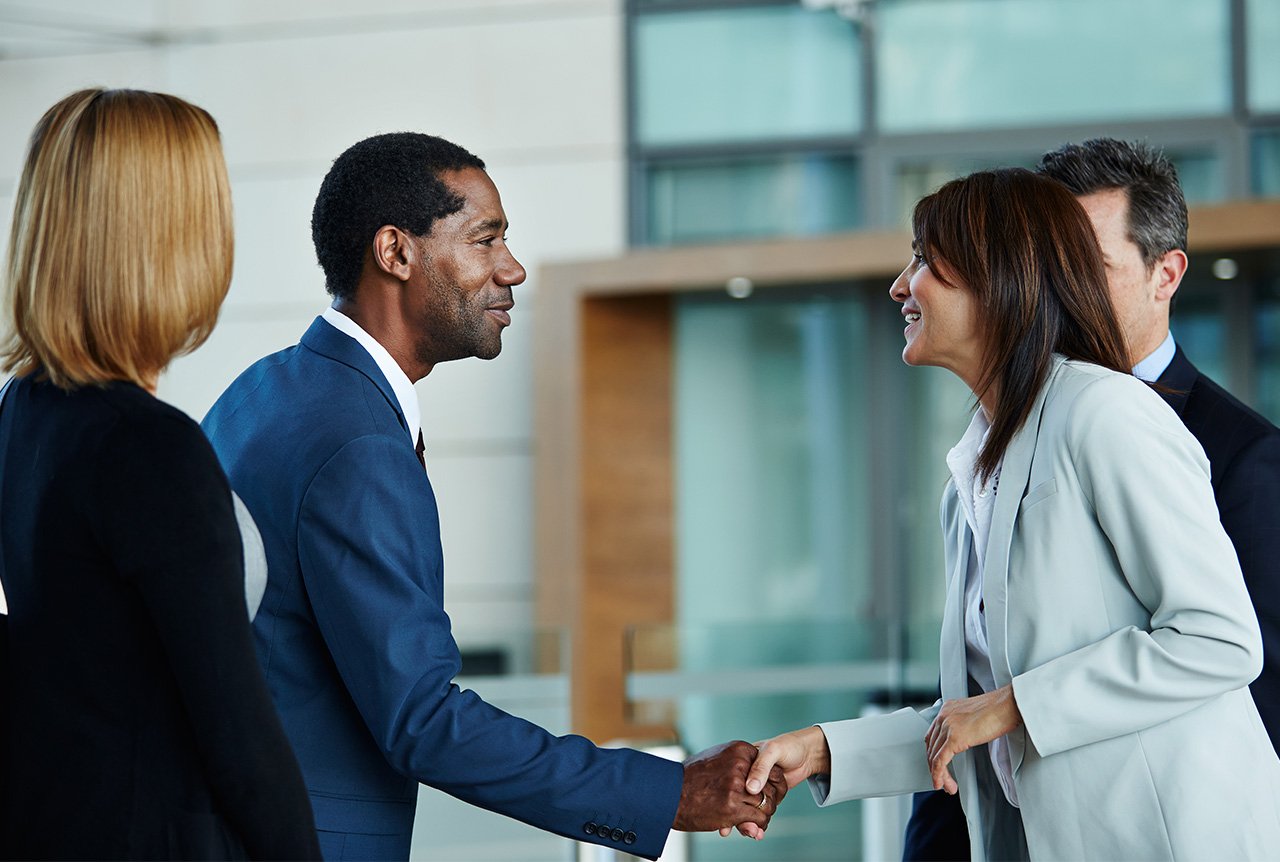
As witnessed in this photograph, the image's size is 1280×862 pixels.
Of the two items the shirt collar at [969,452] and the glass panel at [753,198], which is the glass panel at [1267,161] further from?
the shirt collar at [969,452]


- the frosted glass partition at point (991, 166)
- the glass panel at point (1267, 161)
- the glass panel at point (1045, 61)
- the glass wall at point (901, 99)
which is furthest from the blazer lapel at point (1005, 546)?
the glass panel at point (1267, 161)

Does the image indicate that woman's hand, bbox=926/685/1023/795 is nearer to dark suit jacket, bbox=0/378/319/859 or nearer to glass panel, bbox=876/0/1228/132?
dark suit jacket, bbox=0/378/319/859

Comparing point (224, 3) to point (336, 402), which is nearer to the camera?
point (336, 402)

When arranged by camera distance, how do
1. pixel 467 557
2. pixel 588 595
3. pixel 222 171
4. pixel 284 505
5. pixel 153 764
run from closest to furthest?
pixel 153 764, pixel 222 171, pixel 284 505, pixel 588 595, pixel 467 557

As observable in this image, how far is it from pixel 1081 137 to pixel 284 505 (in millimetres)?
5755

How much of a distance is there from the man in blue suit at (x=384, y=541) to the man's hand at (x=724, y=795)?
10mm

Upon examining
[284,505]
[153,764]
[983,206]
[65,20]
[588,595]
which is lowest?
[588,595]

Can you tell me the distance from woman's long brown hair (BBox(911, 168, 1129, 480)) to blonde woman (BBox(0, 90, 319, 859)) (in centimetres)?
116

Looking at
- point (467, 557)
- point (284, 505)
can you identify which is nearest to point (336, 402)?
point (284, 505)

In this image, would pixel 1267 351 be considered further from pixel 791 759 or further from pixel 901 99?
pixel 791 759

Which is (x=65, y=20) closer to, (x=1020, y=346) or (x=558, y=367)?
(x=558, y=367)

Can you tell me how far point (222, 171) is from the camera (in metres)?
1.67

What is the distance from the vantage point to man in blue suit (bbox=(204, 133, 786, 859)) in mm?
1878

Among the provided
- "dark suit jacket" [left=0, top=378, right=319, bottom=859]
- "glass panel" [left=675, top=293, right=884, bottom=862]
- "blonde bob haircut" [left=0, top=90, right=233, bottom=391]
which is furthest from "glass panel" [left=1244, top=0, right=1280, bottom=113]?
"dark suit jacket" [left=0, top=378, right=319, bottom=859]
